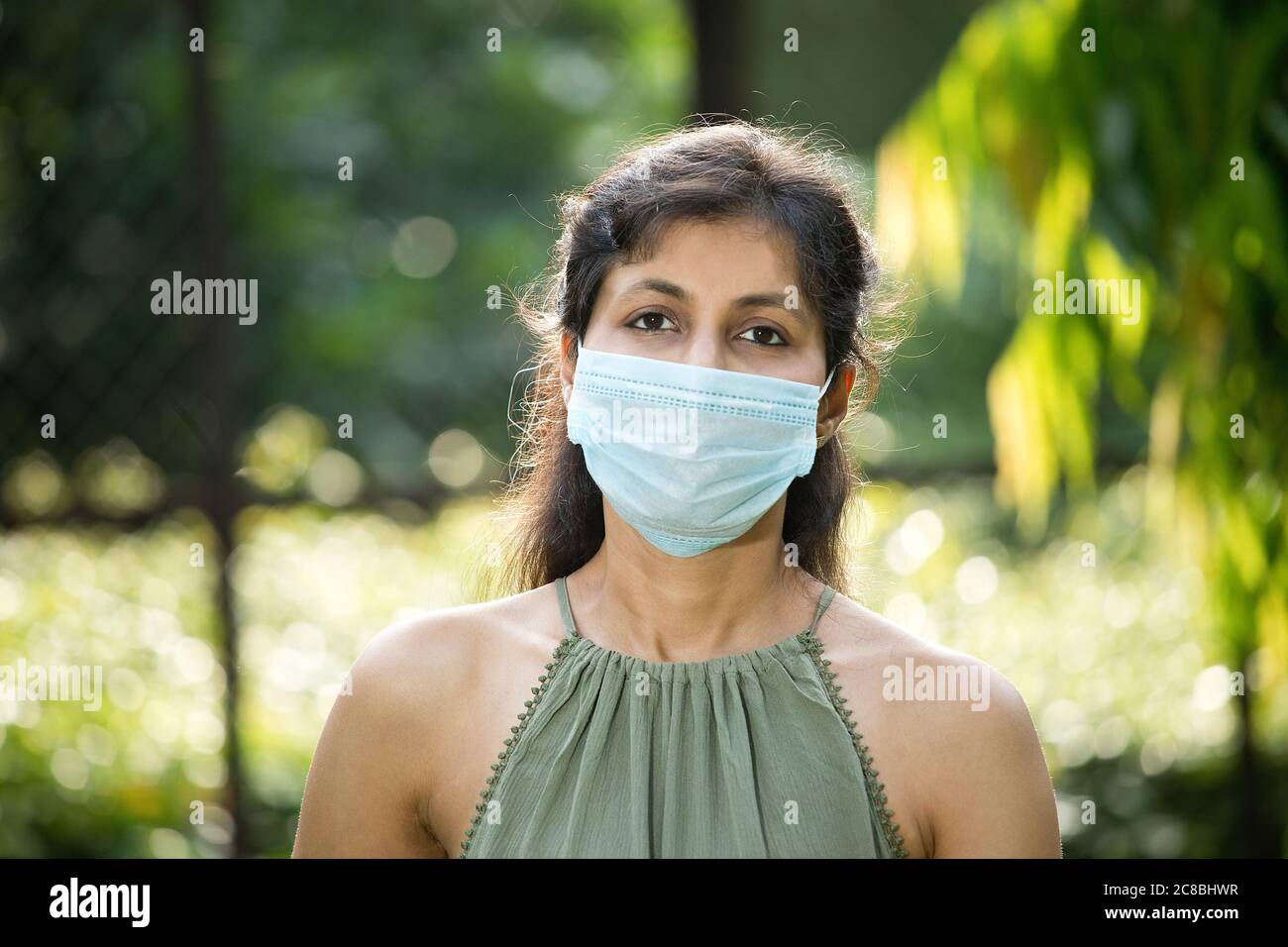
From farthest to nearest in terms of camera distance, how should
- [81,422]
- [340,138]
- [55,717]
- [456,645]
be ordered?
[340,138]
[81,422]
[55,717]
[456,645]

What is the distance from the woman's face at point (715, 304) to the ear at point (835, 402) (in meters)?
0.10

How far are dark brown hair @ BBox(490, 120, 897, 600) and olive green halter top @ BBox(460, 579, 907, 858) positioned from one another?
0.97 feet

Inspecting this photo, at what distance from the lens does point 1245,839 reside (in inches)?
145

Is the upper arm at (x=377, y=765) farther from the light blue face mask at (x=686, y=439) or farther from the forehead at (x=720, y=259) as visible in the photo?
the forehead at (x=720, y=259)

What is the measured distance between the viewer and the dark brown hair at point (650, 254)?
5.91ft

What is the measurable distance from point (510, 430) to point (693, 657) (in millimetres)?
2410

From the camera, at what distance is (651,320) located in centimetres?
180

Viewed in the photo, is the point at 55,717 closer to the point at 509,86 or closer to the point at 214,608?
the point at 214,608

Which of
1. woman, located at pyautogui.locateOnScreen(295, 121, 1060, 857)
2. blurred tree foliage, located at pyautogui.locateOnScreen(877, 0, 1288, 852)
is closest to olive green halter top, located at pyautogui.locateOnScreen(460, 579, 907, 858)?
woman, located at pyautogui.locateOnScreen(295, 121, 1060, 857)

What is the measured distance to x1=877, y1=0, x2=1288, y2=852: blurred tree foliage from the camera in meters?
2.77


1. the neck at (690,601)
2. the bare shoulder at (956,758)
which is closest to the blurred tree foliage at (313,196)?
the neck at (690,601)

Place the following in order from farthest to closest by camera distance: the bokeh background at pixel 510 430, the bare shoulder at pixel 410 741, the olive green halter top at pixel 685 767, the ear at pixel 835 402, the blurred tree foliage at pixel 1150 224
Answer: the bokeh background at pixel 510 430 < the blurred tree foliage at pixel 1150 224 < the ear at pixel 835 402 < the bare shoulder at pixel 410 741 < the olive green halter top at pixel 685 767
